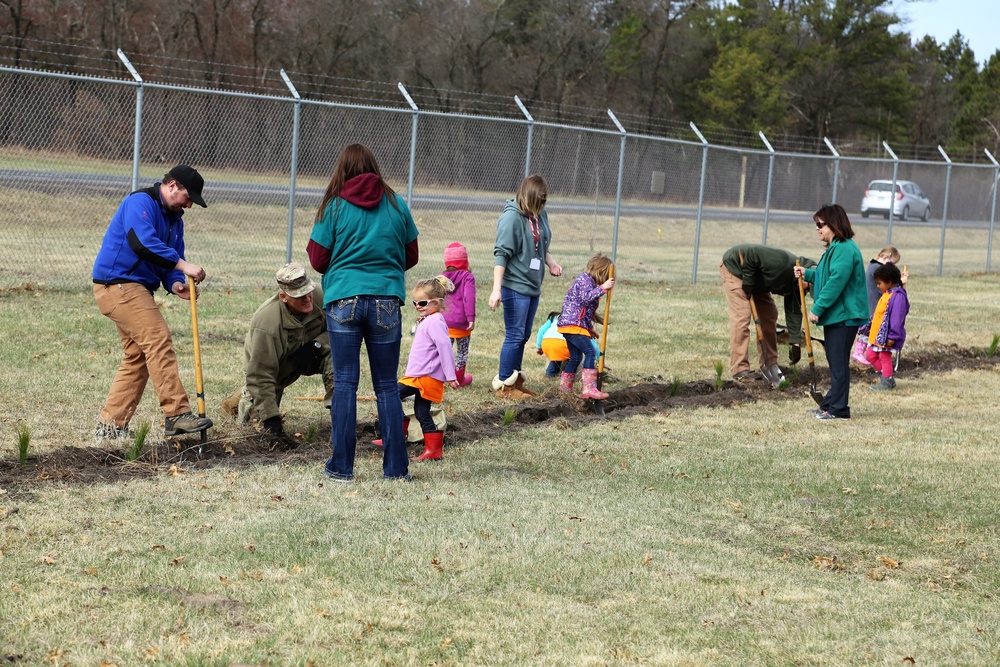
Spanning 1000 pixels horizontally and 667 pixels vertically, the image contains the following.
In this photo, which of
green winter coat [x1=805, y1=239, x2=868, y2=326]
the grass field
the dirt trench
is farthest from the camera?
green winter coat [x1=805, y1=239, x2=868, y2=326]

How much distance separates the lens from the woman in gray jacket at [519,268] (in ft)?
29.9

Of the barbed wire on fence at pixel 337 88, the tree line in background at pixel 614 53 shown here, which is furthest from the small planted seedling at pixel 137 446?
the tree line in background at pixel 614 53

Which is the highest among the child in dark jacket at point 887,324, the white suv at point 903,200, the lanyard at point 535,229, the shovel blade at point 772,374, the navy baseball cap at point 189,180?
the white suv at point 903,200

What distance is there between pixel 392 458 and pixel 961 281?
18.4m

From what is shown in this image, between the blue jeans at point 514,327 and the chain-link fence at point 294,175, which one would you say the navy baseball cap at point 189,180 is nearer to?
the blue jeans at point 514,327

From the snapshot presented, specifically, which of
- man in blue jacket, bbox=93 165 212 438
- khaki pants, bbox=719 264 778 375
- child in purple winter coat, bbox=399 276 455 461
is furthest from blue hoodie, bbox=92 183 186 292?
khaki pants, bbox=719 264 778 375

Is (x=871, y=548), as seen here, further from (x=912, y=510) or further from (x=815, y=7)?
(x=815, y=7)

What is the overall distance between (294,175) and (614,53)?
35.0 meters

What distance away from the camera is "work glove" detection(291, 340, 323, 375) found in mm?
7754

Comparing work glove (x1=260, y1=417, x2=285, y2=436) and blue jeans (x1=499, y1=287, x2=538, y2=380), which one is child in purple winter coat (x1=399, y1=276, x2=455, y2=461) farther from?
blue jeans (x1=499, y1=287, x2=538, y2=380)

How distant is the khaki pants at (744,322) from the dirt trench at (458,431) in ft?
1.06

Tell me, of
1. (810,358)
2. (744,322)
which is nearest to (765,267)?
(744,322)

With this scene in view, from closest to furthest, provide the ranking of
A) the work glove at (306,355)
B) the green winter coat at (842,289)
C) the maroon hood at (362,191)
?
the maroon hood at (362,191) < the work glove at (306,355) < the green winter coat at (842,289)

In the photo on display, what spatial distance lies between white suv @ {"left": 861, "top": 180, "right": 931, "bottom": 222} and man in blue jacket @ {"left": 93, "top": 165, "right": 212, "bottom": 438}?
886 inches
